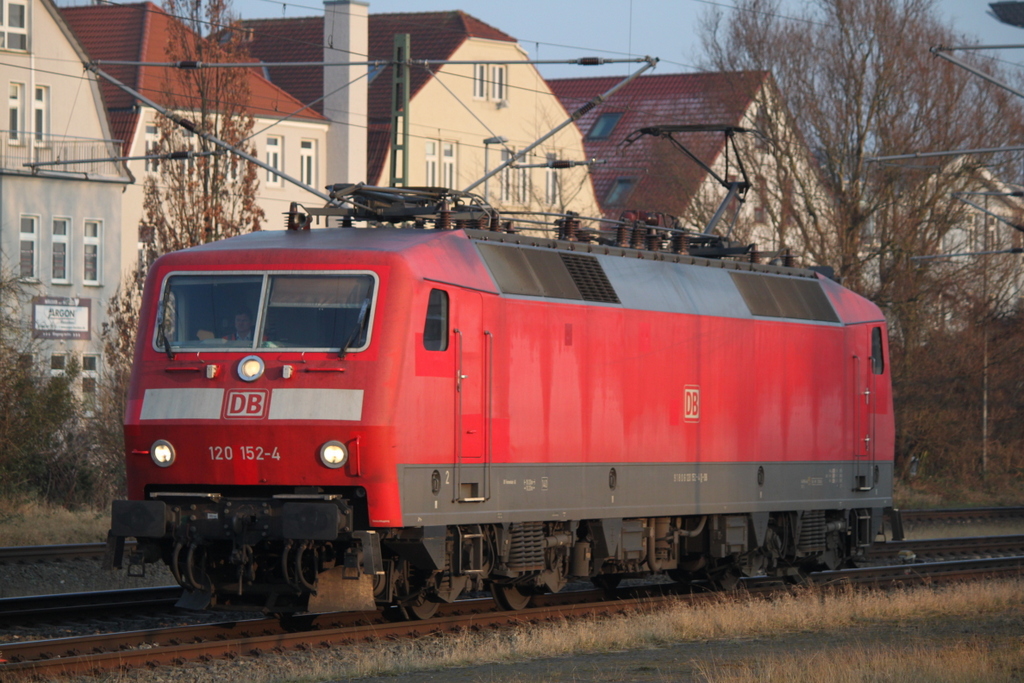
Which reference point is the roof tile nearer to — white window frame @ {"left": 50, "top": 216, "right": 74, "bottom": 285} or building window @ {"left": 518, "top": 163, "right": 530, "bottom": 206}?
white window frame @ {"left": 50, "top": 216, "right": 74, "bottom": 285}

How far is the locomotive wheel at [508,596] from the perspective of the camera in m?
15.2

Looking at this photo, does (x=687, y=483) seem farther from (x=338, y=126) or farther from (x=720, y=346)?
(x=338, y=126)

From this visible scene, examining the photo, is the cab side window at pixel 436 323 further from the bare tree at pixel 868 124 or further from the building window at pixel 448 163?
the building window at pixel 448 163

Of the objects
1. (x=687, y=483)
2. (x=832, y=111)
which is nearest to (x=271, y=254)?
(x=687, y=483)

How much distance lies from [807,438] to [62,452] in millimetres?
13632

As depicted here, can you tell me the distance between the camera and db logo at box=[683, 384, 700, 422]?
1642 cm

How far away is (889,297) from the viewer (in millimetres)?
37094

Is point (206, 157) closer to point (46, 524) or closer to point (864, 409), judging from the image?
point (46, 524)

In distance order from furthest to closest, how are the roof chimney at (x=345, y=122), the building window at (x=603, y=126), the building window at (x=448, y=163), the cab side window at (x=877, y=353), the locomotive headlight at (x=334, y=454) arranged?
the building window at (x=603, y=126), the building window at (x=448, y=163), the roof chimney at (x=345, y=122), the cab side window at (x=877, y=353), the locomotive headlight at (x=334, y=454)

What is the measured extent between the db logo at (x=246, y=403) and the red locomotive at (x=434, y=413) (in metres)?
0.02

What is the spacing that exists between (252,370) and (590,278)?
4.10 metres

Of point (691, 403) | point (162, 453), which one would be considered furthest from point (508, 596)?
point (162, 453)

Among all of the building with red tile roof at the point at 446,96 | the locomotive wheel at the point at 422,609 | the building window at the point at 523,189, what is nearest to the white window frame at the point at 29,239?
the building with red tile roof at the point at 446,96

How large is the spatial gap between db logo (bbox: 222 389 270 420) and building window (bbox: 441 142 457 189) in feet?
124
